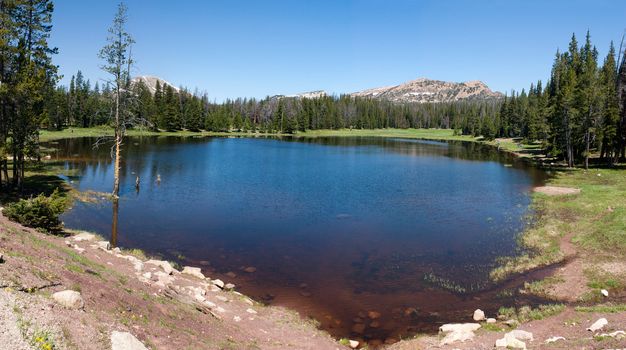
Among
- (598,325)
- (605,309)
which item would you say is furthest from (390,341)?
(605,309)

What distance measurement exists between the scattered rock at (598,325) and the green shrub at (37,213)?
29.0m

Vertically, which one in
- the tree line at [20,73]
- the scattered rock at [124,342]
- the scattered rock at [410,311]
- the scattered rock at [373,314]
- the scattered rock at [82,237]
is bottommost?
the scattered rock at [373,314]

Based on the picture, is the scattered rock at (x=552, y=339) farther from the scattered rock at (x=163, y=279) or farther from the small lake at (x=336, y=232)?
the scattered rock at (x=163, y=279)

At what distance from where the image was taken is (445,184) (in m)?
63.4

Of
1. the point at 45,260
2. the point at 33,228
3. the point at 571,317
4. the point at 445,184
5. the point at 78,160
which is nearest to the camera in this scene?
the point at 45,260

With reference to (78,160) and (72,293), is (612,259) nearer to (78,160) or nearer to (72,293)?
(72,293)

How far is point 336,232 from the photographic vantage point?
36.6 m

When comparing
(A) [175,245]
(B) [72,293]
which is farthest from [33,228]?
(B) [72,293]

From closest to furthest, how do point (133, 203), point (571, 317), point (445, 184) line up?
point (571, 317), point (133, 203), point (445, 184)

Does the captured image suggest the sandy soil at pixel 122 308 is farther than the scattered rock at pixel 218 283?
No

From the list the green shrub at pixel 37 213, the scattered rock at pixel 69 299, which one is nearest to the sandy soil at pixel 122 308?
the scattered rock at pixel 69 299

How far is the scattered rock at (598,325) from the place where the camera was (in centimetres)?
1719

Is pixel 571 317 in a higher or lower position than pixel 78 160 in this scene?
lower

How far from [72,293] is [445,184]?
56.9m
